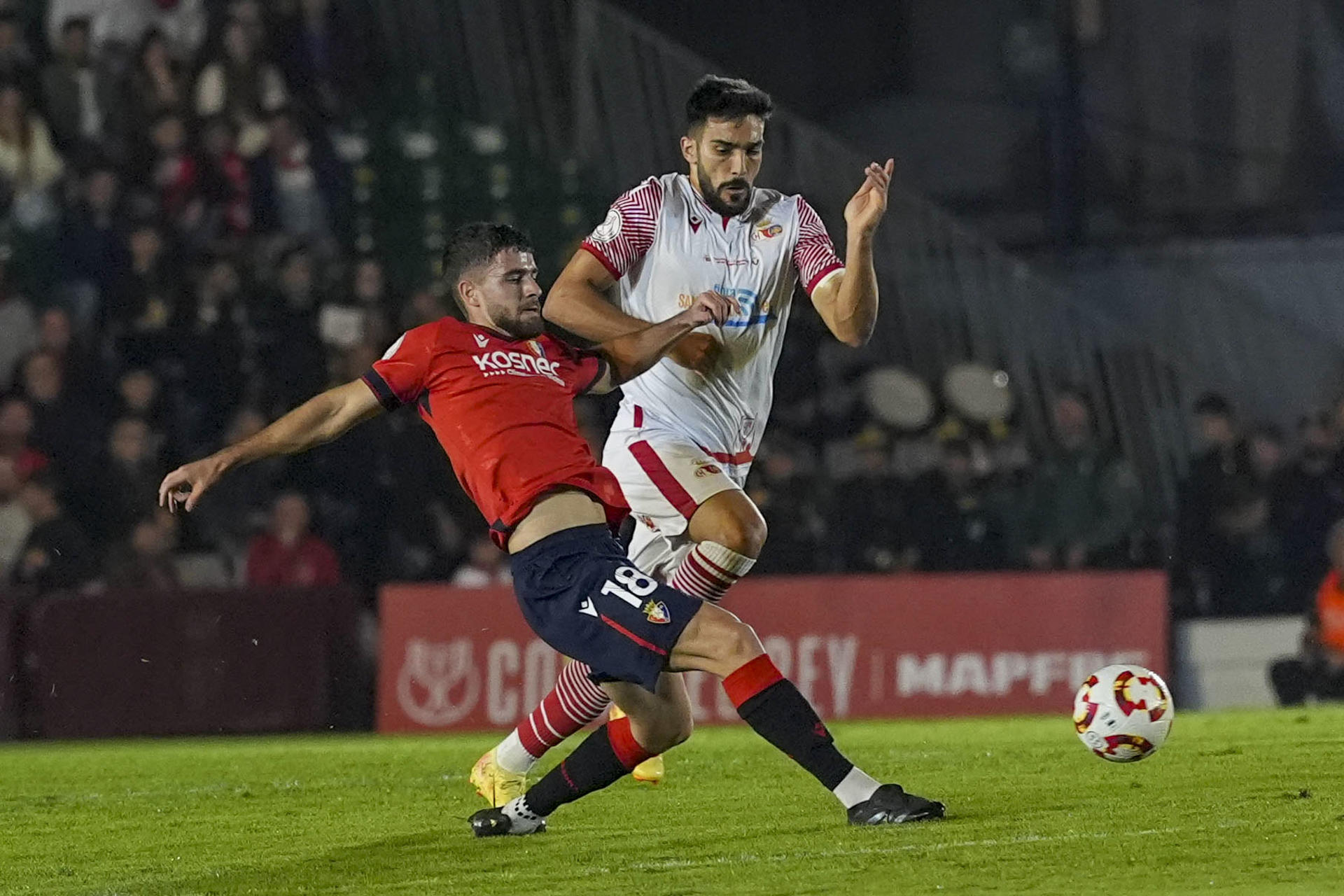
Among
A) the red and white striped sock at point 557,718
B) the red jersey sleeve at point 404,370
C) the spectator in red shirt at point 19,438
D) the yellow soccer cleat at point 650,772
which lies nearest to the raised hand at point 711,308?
the red jersey sleeve at point 404,370

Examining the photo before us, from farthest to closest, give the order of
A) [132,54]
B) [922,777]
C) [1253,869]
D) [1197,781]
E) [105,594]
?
[132,54] → [105,594] → [922,777] → [1197,781] → [1253,869]

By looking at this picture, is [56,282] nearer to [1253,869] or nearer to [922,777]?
[922,777]

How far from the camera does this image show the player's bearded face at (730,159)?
22.6ft

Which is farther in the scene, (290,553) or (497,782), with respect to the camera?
(290,553)

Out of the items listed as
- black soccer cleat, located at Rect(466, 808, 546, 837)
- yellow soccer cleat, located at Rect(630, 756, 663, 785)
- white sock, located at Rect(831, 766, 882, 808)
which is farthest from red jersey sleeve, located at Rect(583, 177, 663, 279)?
white sock, located at Rect(831, 766, 882, 808)

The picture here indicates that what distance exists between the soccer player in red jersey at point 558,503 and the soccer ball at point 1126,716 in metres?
1.06

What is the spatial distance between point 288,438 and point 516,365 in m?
0.77

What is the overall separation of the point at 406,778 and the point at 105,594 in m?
4.53

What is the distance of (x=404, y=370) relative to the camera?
19.7ft

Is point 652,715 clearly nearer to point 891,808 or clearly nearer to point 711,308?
point 891,808

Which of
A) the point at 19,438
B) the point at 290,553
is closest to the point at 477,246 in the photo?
the point at 290,553

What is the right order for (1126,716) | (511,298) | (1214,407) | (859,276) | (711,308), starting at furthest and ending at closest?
(1214,407)
(1126,716)
(859,276)
(511,298)
(711,308)

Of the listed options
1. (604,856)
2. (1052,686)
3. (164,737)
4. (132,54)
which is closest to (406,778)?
(604,856)

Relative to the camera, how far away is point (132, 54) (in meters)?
14.6
